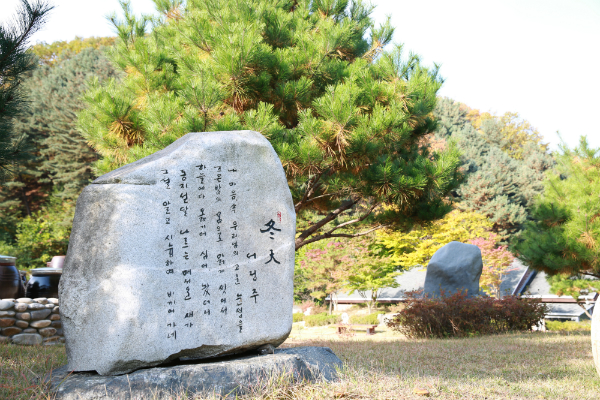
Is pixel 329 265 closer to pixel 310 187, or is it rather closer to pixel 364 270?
pixel 364 270

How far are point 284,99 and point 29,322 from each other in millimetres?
5028

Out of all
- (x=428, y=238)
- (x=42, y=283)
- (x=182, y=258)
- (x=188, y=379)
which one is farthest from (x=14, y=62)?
(x=428, y=238)

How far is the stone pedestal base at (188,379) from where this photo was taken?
10.3 ft

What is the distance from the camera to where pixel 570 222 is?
8914mm

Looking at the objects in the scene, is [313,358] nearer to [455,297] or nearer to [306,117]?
[306,117]

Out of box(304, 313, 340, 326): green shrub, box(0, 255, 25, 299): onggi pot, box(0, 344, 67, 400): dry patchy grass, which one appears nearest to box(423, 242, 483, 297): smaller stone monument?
box(304, 313, 340, 326): green shrub

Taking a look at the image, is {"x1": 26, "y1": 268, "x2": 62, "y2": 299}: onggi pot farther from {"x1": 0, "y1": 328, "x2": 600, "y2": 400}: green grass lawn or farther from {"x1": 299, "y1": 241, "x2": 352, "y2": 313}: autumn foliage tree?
{"x1": 299, "y1": 241, "x2": 352, "y2": 313}: autumn foliage tree

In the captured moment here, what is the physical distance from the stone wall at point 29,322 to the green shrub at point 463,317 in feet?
20.1

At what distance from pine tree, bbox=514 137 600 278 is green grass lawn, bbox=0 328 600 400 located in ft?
8.99

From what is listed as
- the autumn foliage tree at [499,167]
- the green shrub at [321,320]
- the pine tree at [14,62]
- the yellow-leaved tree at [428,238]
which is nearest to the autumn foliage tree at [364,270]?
the yellow-leaved tree at [428,238]

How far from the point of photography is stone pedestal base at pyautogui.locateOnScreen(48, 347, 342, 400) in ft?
10.3

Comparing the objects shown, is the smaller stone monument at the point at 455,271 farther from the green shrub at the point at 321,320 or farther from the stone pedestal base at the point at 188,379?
the stone pedestal base at the point at 188,379

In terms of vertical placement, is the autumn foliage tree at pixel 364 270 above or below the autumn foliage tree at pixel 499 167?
below

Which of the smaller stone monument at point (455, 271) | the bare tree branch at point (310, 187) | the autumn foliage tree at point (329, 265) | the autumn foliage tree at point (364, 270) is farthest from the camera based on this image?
the autumn foliage tree at point (329, 265)
